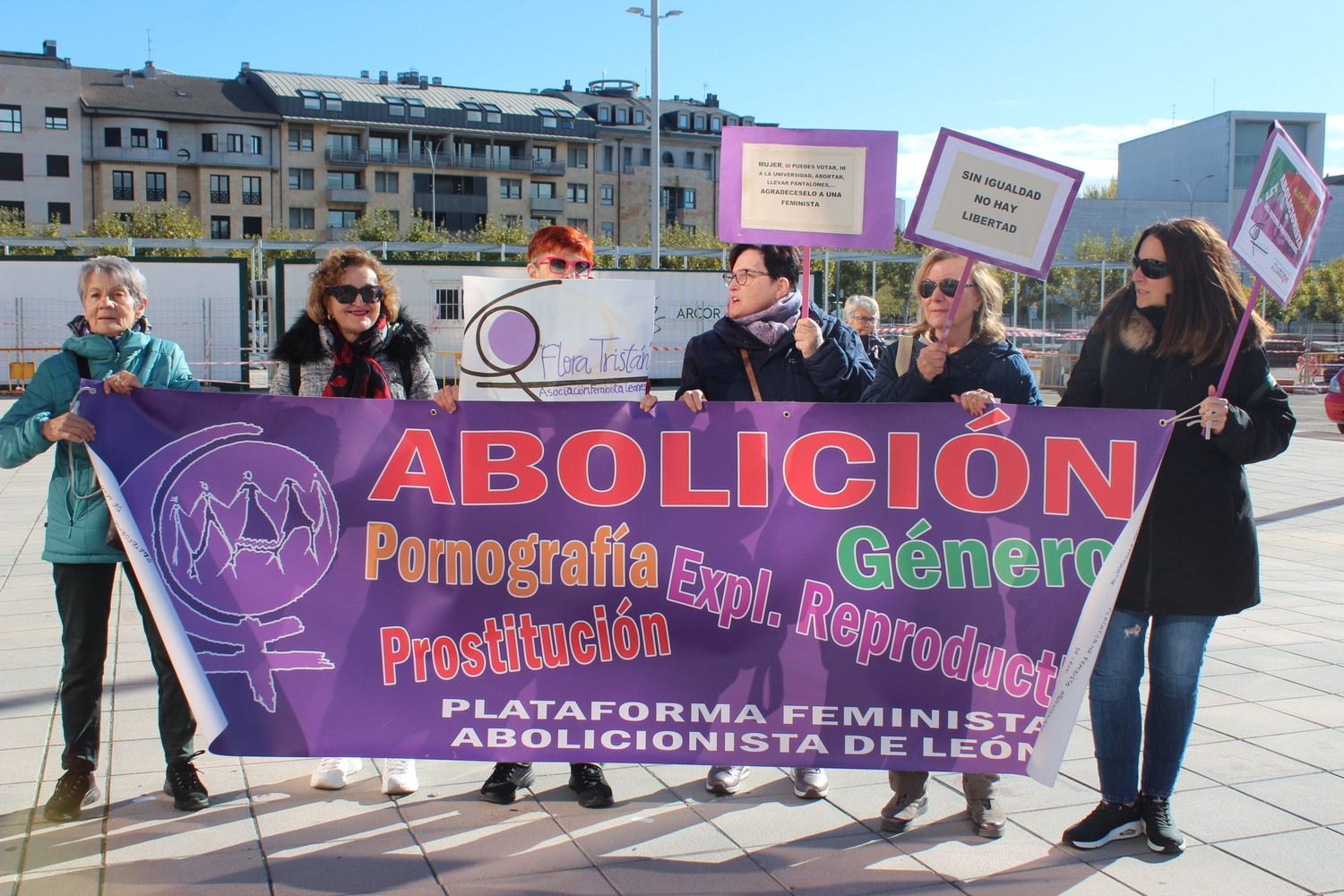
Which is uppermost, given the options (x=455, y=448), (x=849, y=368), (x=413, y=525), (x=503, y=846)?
(x=849, y=368)

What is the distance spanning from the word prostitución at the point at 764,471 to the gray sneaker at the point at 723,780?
1.04 metres

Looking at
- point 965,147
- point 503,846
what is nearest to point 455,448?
point 503,846

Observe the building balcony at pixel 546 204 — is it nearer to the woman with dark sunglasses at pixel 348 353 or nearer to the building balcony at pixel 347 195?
the building balcony at pixel 347 195

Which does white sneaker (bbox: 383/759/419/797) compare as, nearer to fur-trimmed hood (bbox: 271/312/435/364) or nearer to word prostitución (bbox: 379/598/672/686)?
word prostitución (bbox: 379/598/672/686)

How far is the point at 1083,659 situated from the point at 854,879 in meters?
0.91

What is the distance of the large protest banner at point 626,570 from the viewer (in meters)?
3.56

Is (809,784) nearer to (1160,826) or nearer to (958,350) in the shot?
(1160,826)

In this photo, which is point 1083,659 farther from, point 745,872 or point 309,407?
point 309,407

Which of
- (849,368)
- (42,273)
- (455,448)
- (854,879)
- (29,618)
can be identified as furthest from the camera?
(42,273)

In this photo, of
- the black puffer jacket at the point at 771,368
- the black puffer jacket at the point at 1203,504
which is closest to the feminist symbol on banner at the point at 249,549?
the black puffer jacket at the point at 771,368

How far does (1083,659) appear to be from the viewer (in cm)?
355

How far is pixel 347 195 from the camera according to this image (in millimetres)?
81625

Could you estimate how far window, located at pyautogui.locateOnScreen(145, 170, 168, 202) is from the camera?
7525cm

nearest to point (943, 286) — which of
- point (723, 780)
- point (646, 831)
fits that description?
point (723, 780)
